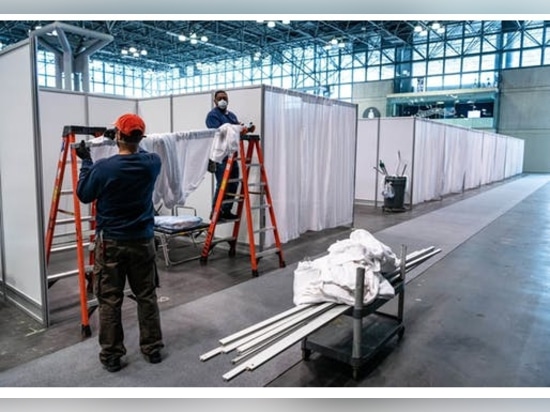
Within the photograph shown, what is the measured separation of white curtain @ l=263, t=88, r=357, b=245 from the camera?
5133 mm

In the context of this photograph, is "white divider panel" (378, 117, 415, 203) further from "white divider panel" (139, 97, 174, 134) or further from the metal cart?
the metal cart

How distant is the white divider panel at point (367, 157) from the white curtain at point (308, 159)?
3.03 m

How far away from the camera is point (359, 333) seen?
234 cm

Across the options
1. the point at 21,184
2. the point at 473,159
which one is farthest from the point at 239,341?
the point at 473,159

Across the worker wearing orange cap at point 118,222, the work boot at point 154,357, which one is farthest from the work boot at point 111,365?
the work boot at point 154,357

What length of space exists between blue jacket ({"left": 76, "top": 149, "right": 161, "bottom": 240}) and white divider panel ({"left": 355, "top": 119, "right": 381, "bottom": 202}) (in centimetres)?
760

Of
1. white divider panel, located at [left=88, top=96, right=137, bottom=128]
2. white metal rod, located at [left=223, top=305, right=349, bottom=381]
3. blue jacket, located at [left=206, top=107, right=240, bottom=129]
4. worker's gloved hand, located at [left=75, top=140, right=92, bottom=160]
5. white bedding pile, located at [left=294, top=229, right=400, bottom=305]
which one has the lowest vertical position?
white metal rod, located at [left=223, top=305, right=349, bottom=381]

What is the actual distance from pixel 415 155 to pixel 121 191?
8.10 meters

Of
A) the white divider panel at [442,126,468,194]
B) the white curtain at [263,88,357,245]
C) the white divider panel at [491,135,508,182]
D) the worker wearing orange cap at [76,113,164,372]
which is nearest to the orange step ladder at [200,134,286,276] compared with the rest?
the white curtain at [263,88,357,245]

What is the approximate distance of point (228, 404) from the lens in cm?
217

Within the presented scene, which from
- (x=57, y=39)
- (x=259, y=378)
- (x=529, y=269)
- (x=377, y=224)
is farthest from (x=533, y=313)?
(x=57, y=39)

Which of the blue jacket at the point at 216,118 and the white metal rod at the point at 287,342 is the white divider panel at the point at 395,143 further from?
the white metal rod at the point at 287,342

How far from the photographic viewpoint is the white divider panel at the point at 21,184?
2.97 metres

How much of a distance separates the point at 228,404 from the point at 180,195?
255 centimetres
